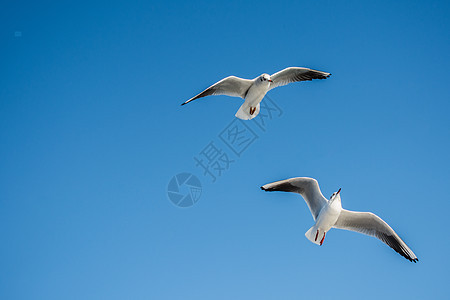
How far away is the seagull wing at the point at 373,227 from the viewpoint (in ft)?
28.1

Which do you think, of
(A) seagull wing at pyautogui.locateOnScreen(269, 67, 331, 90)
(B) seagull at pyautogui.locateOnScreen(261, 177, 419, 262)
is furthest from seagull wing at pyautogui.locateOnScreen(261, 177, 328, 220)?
(A) seagull wing at pyautogui.locateOnScreen(269, 67, 331, 90)

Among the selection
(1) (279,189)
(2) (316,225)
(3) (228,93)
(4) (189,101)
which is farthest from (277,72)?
(2) (316,225)

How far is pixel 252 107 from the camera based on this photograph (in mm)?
9977

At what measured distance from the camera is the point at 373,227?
29.0 ft

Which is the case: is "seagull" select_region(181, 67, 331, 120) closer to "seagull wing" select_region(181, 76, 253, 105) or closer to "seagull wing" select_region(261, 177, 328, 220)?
"seagull wing" select_region(181, 76, 253, 105)

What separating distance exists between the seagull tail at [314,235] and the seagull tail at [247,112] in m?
3.06

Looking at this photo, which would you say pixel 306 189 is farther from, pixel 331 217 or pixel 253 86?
pixel 253 86

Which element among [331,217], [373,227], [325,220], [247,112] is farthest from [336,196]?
[247,112]

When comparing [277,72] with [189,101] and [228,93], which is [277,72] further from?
[189,101]

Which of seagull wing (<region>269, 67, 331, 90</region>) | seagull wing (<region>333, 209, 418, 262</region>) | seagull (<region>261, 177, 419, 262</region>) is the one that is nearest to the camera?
seagull (<region>261, 177, 419, 262</region>)

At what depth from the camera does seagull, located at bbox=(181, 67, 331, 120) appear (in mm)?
9727

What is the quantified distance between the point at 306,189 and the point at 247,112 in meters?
2.47

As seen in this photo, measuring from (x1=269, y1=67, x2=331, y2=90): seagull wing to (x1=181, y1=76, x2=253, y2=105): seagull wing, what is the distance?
2.17 feet

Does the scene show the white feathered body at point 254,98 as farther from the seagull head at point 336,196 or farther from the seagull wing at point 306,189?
the seagull head at point 336,196
